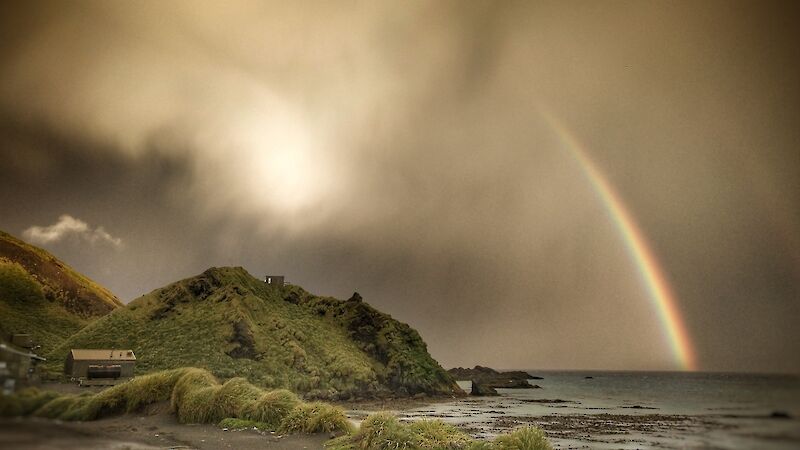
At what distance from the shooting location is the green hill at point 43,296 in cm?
10331

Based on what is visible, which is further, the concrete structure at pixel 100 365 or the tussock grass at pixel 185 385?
the concrete structure at pixel 100 365

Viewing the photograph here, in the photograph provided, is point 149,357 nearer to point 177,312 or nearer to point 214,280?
point 177,312

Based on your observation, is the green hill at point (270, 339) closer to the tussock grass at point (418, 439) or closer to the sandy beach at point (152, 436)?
the sandy beach at point (152, 436)

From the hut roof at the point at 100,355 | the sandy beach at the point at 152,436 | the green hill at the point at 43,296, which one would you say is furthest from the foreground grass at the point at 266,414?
the green hill at the point at 43,296

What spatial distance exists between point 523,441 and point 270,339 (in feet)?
322

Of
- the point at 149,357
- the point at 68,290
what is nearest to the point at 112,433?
the point at 149,357

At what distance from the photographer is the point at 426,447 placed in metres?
15.7

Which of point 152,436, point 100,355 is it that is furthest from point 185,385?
point 100,355

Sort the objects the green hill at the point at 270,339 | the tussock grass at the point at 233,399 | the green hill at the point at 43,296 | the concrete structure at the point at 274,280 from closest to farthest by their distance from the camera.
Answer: the tussock grass at the point at 233,399, the green hill at the point at 270,339, the green hill at the point at 43,296, the concrete structure at the point at 274,280

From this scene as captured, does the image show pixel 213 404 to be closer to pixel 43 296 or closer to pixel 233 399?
pixel 233 399

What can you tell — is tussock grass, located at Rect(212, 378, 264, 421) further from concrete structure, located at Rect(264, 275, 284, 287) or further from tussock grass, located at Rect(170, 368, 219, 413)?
concrete structure, located at Rect(264, 275, 284, 287)

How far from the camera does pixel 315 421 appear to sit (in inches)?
765

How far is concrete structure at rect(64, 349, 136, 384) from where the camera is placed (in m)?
57.4

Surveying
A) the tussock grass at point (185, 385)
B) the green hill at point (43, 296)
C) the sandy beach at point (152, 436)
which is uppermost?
the green hill at point (43, 296)
